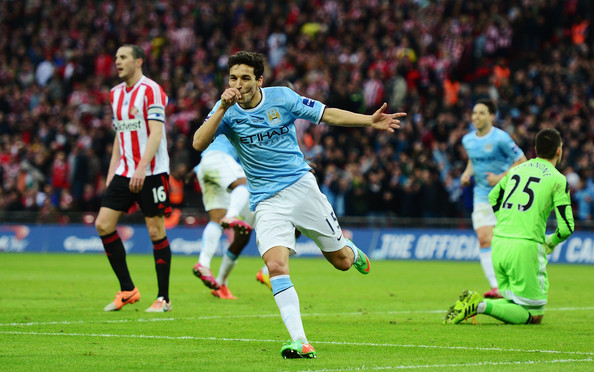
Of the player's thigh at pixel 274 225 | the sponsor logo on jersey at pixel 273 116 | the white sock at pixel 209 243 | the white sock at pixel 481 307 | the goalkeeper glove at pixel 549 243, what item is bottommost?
the white sock at pixel 209 243

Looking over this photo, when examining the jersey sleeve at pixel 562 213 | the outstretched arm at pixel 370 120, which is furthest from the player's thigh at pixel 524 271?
the outstretched arm at pixel 370 120

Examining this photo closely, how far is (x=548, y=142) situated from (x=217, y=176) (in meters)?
4.97

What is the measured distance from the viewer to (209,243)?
12.5m

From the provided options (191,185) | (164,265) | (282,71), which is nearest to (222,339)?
(164,265)

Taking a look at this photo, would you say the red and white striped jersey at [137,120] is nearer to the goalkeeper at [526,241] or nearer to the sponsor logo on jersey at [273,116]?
the sponsor logo on jersey at [273,116]

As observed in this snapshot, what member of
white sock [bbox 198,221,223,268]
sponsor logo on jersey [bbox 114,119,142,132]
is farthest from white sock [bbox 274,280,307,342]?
white sock [bbox 198,221,223,268]

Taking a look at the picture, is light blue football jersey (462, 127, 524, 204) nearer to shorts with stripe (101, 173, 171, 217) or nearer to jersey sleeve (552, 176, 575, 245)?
jersey sleeve (552, 176, 575, 245)

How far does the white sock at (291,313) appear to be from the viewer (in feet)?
22.7

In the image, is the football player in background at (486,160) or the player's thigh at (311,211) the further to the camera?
the football player in background at (486,160)

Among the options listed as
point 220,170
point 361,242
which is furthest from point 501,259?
point 361,242

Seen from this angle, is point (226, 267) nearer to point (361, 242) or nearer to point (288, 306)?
point (288, 306)

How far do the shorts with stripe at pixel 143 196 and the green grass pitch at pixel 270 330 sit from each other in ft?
3.73

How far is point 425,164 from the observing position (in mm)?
23719

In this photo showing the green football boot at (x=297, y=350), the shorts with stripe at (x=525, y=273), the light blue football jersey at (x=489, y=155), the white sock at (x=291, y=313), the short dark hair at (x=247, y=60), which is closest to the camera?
Result: the green football boot at (x=297, y=350)
